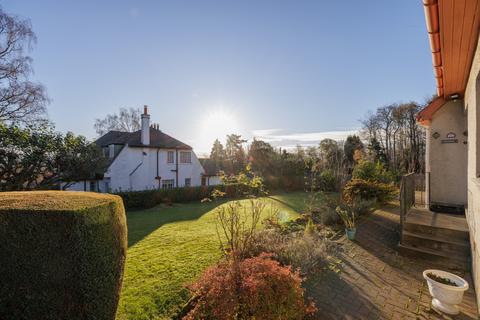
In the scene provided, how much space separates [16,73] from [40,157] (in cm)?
655

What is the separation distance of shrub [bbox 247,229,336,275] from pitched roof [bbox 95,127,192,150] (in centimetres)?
1679

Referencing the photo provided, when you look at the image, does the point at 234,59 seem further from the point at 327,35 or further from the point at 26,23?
the point at 26,23

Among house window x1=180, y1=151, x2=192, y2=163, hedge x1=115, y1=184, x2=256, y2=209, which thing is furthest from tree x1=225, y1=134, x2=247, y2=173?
hedge x1=115, y1=184, x2=256, y2=209

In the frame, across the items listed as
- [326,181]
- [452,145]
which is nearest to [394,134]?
[326,181]

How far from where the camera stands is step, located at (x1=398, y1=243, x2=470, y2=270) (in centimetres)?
441

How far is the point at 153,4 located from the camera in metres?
6.75

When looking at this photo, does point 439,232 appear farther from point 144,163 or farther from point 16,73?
point 16,73

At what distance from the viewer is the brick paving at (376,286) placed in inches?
125

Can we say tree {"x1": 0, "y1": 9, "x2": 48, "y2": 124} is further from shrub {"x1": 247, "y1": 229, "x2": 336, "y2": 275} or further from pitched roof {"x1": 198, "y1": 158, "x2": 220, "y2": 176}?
shrub {"x1": 247, "y1": 229, "x2": 336, "y2": 275}

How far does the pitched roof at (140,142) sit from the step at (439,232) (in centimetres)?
1860

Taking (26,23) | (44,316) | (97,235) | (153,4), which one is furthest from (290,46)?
(26,23)

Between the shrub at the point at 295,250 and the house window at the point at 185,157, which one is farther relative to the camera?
the house window at the point at 185,157

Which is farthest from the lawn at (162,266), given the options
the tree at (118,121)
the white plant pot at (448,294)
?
the tree at (118,121)

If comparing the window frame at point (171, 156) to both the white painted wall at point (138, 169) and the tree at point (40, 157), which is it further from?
the tree at point (40, 157)
